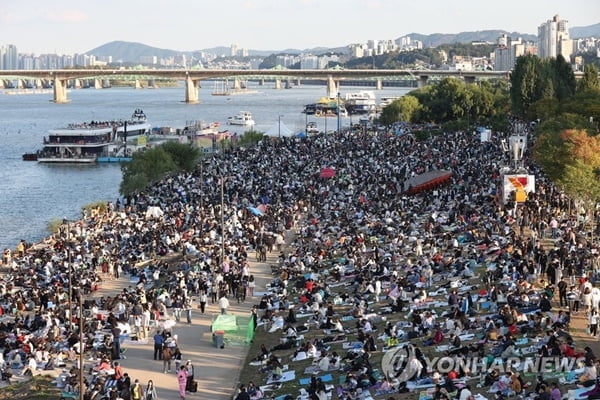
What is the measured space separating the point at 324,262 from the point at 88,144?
48.3 metres

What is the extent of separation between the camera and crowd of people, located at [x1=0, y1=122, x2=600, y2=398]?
16.2m

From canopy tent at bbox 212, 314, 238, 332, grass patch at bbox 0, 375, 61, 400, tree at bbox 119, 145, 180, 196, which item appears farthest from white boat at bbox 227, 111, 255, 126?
grass patch at bbox 0, 375, 61, 400

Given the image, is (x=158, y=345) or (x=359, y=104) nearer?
(x=158, y=345)

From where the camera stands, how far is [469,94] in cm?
6675

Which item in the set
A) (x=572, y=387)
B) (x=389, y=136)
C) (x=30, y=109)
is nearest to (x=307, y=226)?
(x=572, y=387)

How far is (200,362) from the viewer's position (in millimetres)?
16453

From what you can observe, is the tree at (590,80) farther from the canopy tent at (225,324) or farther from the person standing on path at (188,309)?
the canopy tent at (225,324)

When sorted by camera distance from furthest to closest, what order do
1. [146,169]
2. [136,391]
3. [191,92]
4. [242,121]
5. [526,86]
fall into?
1. [191,92]
2. [242,121]
3. [526,86]
4. [146,169]
5. [136,391]

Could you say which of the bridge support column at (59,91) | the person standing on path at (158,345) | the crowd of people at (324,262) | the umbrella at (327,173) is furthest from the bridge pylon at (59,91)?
the person standing on path at (158,345)

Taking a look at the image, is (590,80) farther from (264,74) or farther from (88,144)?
(264,74)

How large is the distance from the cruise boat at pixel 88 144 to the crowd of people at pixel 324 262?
31.2 metres

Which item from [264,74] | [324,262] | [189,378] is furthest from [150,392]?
[264,74]

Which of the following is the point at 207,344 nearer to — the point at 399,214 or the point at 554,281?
the point at 554,281

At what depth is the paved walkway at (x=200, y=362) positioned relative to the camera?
15085 millimetres
